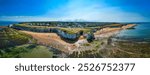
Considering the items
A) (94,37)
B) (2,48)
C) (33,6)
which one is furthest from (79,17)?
(2,48)

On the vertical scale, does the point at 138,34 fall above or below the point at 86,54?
above

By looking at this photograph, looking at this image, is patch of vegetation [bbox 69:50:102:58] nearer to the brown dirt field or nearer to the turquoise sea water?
the brown dirt field

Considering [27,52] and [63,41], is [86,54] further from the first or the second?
[27,52]

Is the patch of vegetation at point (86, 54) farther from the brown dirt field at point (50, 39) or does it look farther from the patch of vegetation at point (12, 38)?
the patch of vegetation at point (12, 38)

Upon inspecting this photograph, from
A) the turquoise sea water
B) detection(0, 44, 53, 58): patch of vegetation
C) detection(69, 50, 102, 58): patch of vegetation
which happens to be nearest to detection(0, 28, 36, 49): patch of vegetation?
detection(0, 44, 53, 58): patch of vegetation

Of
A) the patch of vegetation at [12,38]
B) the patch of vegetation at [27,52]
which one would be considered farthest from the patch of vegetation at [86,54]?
the patch of vegetation at [12,38]

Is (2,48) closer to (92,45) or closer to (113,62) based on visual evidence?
(92,45)

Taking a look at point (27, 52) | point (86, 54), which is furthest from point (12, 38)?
point (86, 54)
